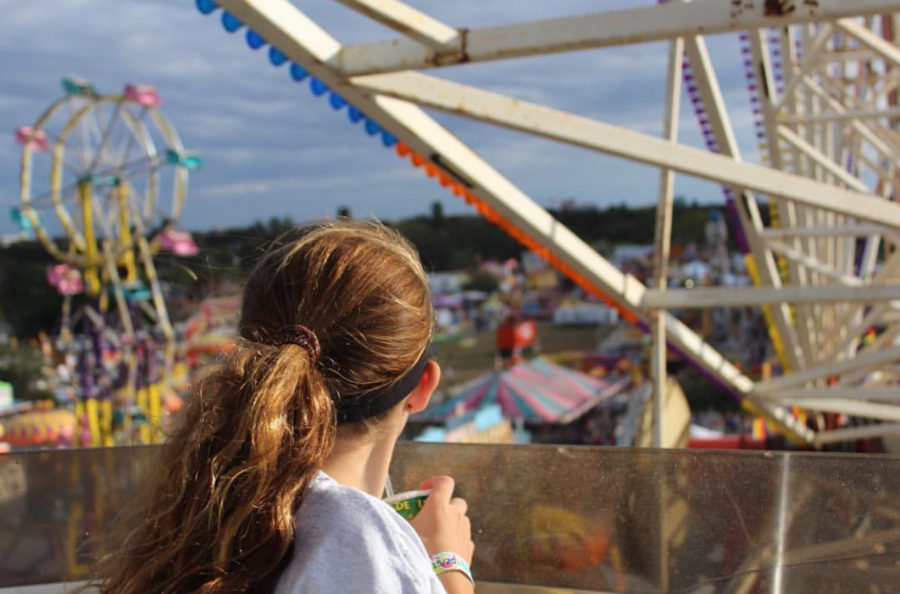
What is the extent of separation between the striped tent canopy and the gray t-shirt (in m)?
18.2

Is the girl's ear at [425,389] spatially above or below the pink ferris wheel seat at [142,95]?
below

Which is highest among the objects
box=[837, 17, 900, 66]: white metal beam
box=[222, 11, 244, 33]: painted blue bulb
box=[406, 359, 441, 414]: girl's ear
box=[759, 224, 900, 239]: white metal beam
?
box=[837, 17, 900, 66]: white metal beam

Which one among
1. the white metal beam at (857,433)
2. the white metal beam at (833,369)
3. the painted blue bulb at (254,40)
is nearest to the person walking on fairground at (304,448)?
the painted blue bulb at (254,40)

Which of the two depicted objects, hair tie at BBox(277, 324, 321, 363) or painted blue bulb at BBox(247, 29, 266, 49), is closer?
hair tie at BBox(277, 324, 321, 363)

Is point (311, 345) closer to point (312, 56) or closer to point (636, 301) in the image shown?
point (312, 56)

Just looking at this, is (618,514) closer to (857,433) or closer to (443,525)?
(443,525)

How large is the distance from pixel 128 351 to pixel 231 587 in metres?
16.5

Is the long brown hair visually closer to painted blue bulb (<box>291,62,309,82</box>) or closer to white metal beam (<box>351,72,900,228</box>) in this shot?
white metal beam (<box>351,72,900,228</box>)

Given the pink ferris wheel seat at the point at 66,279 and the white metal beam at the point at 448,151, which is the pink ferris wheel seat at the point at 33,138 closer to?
the pink ferris wheel seat at the point at 66,279

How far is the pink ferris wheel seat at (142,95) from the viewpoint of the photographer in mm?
17641

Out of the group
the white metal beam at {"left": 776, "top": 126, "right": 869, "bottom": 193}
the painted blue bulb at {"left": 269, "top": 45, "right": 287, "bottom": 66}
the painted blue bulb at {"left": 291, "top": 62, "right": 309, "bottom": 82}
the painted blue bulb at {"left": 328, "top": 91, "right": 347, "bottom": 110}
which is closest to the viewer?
the painted blue bulb at {"left": 269, "top": 45, "right": 287, "bottom": 66}

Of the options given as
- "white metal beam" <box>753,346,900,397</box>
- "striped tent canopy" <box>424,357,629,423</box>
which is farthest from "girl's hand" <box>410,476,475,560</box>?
"striped tent canopy" <box>424,357,629,423</box>

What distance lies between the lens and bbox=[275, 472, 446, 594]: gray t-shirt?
1.00 meters

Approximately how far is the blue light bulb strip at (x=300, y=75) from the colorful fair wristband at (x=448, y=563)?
1.92 metres
